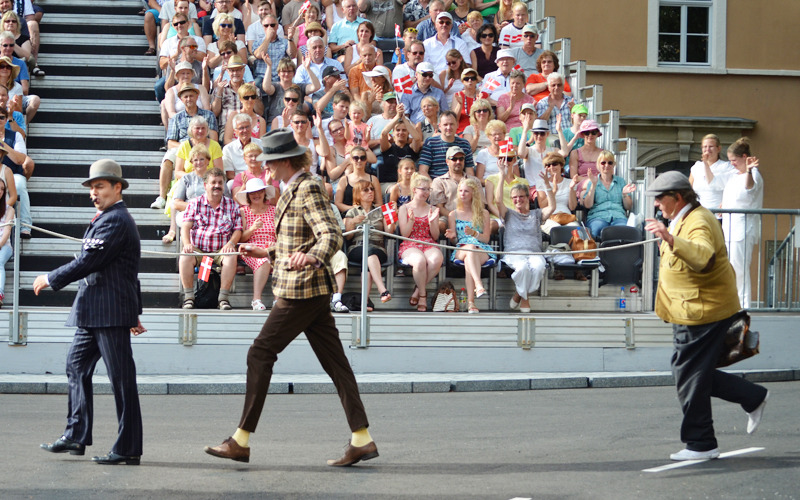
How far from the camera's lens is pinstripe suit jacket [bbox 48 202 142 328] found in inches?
320

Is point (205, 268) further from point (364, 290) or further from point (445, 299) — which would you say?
point (445, 299)

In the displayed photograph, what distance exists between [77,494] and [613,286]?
970 cm

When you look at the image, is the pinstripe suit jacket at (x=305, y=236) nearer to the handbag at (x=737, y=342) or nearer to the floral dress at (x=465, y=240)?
the handbag at (x=737, y=342)

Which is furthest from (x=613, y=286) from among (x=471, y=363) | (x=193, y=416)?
(x=193, y=416)

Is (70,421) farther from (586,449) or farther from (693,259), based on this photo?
(693,259)

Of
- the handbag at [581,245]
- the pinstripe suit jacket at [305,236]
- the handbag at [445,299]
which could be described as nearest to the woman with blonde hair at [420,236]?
the handbag at [445,299]

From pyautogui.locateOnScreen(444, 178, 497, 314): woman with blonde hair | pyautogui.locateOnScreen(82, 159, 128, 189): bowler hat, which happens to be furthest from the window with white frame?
pyautogui.locateOnScreen(82, 159, 128, 189): bowler hat

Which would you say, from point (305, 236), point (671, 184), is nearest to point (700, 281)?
point (671, 184)

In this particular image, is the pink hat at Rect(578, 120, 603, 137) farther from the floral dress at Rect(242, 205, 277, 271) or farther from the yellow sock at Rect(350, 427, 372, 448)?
the yellow sock at Rect(350, 427, 372, 448)

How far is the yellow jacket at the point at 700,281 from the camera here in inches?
322

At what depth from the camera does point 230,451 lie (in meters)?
7.98

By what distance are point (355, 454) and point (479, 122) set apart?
9.39m

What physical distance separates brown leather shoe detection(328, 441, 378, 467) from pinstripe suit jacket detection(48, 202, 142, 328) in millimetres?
1657

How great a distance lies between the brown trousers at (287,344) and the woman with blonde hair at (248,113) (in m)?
8.19
